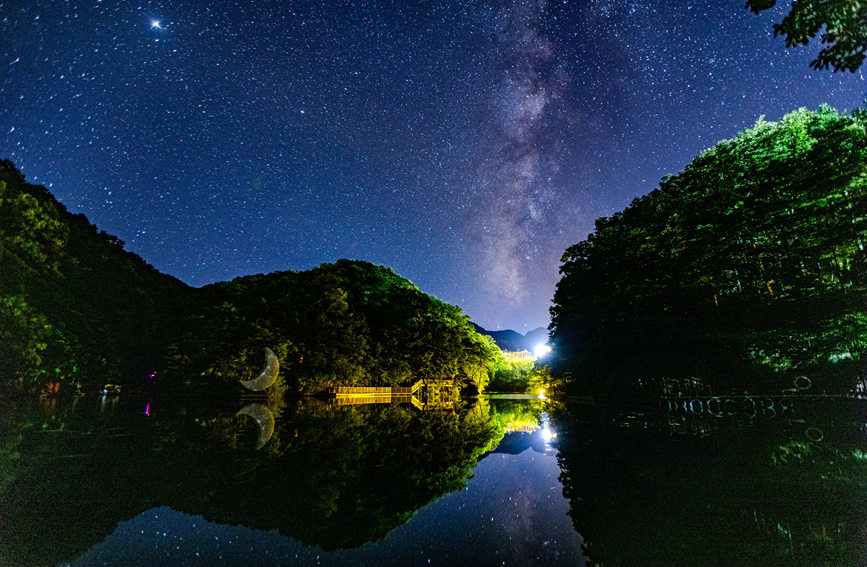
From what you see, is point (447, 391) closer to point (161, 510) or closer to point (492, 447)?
point (492, 447)

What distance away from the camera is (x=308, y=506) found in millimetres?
3723

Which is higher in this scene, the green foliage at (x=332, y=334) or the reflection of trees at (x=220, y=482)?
the green foliage at (x=332, y=334)

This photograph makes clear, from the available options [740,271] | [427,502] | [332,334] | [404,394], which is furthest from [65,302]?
[740,271]

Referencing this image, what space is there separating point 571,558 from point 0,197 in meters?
25.0

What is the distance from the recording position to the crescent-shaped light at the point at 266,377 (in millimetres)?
23547

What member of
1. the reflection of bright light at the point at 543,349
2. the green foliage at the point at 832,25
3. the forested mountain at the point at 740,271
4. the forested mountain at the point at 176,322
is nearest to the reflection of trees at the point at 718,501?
the green foliage at the point at 832,25

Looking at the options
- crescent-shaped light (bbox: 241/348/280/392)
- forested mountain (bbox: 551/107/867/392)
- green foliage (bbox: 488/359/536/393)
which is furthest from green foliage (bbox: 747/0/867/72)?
green foliage (bbox: 488/359/536/393)

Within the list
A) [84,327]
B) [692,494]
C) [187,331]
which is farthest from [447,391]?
[692,494]

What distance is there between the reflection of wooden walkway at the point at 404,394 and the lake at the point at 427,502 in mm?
17359

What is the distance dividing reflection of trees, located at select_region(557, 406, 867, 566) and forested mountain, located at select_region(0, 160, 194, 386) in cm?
2197

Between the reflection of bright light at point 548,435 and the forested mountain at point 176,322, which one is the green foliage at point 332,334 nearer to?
the forested mountain at point 176,322

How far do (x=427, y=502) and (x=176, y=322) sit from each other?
36.1m

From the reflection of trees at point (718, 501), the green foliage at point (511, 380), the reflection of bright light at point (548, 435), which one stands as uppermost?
the reflection of trees at point (718, 501)

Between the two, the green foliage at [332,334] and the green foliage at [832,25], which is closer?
the green foliage at [832,25]
